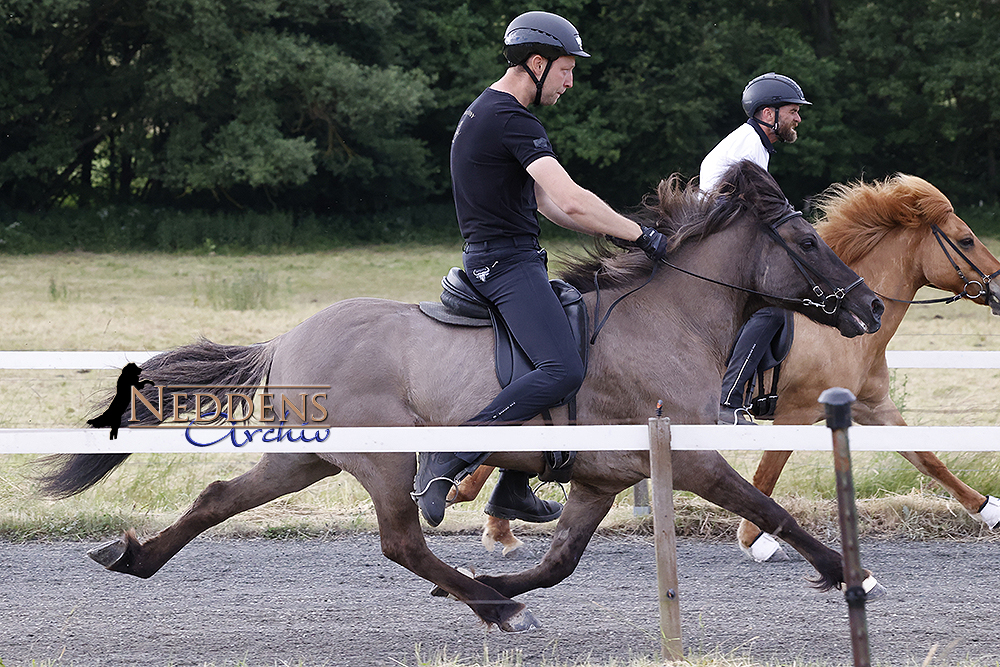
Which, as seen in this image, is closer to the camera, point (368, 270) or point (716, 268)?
point (716, 268)

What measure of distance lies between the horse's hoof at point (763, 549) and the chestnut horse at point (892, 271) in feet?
1.31

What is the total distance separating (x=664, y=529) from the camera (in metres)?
3.66

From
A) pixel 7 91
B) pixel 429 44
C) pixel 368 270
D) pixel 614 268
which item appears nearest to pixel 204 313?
pixel 368 270

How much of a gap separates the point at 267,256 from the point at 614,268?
23.8m

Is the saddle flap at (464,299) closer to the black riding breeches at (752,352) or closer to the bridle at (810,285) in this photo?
the bridle at (810,285)

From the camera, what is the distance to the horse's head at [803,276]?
4508 mm

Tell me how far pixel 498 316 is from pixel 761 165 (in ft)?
7.23

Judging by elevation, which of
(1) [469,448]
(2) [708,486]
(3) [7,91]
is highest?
(3) [7,91]

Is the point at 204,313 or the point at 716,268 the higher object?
the point at 716,268

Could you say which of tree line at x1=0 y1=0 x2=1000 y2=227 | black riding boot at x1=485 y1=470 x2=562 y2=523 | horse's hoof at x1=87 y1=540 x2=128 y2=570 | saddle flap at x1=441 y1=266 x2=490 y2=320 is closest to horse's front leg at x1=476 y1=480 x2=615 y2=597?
black riding boot at x1=485 y1=470 x2=562 y2=523

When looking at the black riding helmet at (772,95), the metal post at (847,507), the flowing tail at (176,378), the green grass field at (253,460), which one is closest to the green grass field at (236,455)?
the green grass field at (253,460)

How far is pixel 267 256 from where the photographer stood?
27281mm

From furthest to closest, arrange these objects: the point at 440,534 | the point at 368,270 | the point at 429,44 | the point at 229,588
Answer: the point at 429,44 → the point at 368,270 → the point at 440,534 → the point at 229,588

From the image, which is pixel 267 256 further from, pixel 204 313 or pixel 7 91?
pixel 204 313
